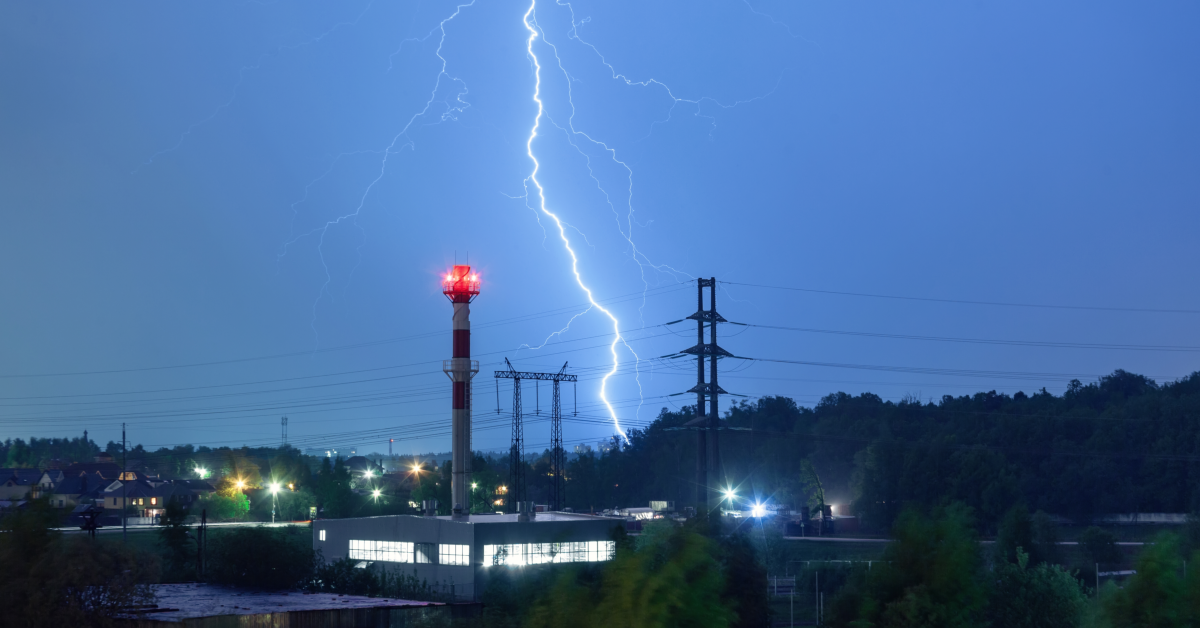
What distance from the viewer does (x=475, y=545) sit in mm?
46812

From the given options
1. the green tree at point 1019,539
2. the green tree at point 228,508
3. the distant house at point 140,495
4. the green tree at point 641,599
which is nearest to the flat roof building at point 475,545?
the green tree at point 1019,539

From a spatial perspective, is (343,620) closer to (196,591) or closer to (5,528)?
(5,528)

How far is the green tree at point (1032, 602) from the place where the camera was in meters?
32.7

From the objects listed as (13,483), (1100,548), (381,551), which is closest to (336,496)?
(13,483)

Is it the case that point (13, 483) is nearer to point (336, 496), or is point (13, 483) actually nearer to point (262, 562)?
point (336, 496)

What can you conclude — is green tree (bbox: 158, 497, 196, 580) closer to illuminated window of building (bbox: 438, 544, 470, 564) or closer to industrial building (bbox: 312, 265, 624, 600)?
industrial building (bbox: 312, 265, 624, 600)

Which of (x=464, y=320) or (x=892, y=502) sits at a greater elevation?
(x=464, y=320)

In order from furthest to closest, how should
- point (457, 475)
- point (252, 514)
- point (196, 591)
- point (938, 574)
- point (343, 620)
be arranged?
point (252, 514), point (457, 475), point (196, 591), point (343, 620), point (938, 574)

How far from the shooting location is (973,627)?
2350 centimetres

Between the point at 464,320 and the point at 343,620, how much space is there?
1364 inches

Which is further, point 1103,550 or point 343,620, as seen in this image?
point 1103,550

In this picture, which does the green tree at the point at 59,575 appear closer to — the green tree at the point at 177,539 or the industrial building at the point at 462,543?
the industrial building at the point at 462,543

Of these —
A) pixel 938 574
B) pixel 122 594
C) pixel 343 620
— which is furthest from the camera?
pixel 343 620

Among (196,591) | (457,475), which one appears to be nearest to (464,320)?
(457,475)
